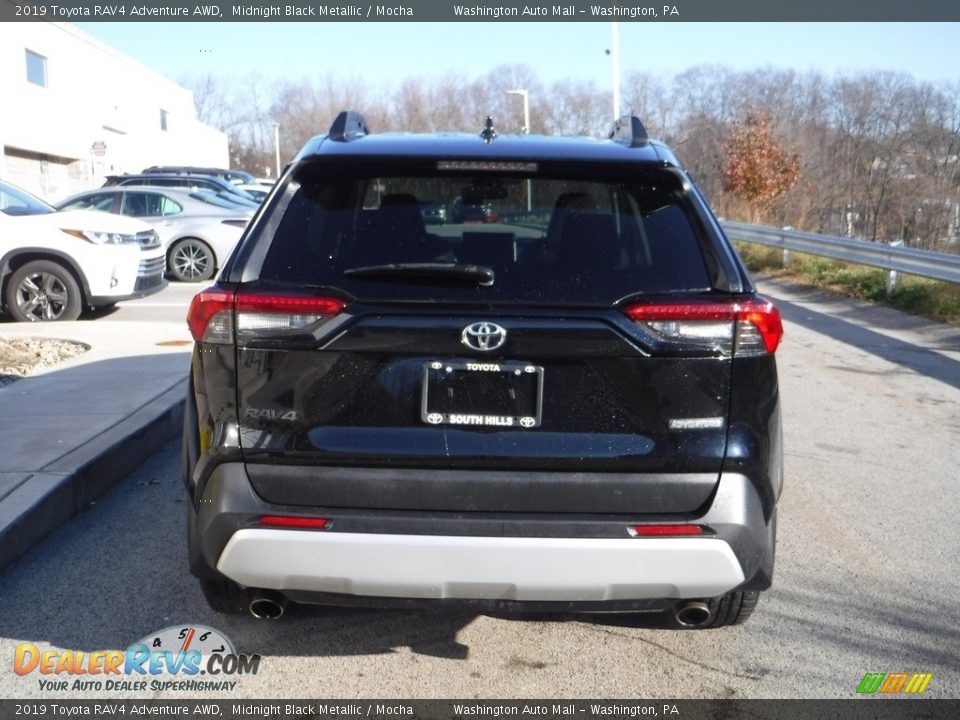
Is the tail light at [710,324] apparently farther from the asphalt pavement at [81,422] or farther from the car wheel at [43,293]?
the car wheel at [43,293]

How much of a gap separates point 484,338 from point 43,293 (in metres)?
9.73

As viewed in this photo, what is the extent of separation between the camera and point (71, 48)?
41.3 metres

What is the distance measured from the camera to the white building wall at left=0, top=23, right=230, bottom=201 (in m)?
34.7

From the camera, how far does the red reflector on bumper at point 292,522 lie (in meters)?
3.07

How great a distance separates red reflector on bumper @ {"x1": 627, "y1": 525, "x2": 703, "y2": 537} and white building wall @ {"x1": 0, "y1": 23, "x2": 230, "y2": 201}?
29.1m

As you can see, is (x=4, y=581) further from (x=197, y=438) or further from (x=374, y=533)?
(x=374, y=533)

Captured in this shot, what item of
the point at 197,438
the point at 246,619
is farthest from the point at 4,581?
the point at 197,438

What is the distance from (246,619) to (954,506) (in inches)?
149

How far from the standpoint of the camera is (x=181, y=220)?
16.3 meters

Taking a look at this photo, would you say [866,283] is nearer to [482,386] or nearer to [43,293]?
[43,293]

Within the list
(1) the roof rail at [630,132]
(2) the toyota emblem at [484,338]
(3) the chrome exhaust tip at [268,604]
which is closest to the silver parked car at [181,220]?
(1) the roof rail at [630,132]

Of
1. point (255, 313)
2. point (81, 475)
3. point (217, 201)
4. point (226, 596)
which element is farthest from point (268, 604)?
point (217, 201)

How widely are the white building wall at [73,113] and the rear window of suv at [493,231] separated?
2820 cm

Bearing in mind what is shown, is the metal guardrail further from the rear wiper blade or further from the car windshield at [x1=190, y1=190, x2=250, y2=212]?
the rear wiper blade
